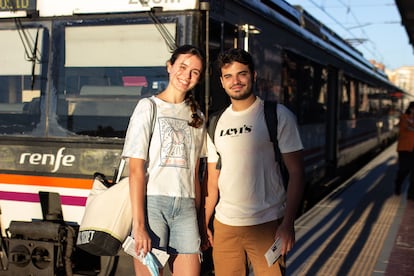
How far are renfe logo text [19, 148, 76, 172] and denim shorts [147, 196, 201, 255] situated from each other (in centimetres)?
152

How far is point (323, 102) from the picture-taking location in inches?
366

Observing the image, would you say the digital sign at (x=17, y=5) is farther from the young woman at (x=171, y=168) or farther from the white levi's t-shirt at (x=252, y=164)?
the white levi's t-shirt at (x=252, y=164)

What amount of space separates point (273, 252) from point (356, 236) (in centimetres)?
403

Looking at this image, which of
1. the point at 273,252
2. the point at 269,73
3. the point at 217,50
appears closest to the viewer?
the point at 273,252

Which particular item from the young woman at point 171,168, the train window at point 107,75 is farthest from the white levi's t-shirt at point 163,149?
the train window at point 107,75

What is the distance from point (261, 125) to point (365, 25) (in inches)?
829

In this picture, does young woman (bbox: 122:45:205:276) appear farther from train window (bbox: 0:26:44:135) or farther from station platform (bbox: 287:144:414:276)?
station platform (bbox: 287:144:414:276)

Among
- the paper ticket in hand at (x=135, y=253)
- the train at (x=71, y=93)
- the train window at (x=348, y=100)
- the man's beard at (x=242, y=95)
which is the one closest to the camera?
the paper ticket in hand at (x=135, y=253)

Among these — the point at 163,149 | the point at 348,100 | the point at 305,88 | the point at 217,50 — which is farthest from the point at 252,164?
the point at 348,100

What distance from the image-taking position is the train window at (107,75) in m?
4.23

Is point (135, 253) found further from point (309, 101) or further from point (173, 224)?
point (309, 101)

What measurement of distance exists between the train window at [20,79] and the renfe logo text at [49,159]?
21cm

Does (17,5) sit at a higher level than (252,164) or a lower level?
higher

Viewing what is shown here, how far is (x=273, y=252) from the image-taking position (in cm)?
294
